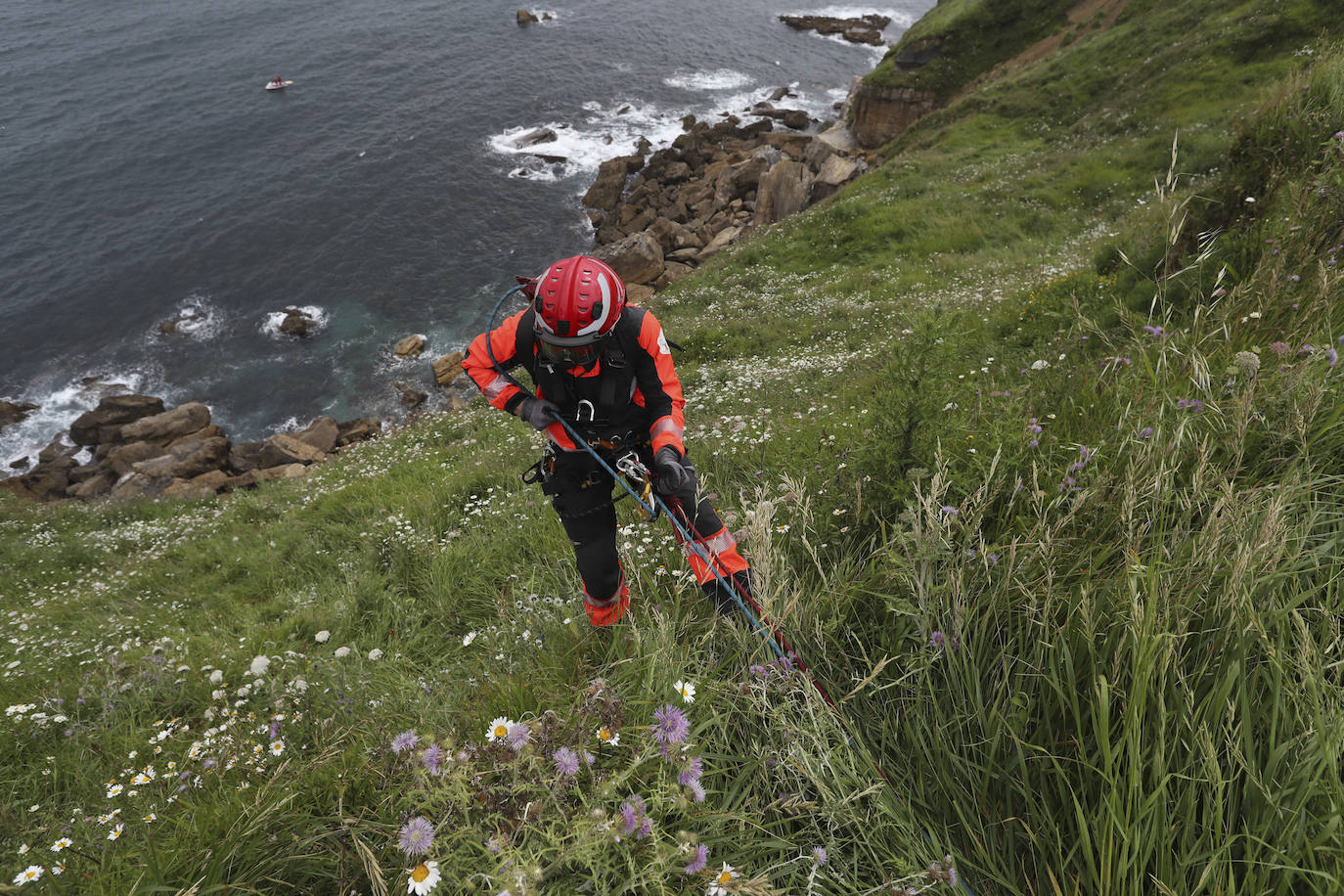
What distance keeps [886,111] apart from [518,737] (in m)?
52.1

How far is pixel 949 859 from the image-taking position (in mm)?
2174

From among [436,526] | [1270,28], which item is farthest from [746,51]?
[436,526]

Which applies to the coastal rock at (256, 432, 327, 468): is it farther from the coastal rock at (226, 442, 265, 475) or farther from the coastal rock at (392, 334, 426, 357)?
the coastal rock at (392, 334, 426, 357)

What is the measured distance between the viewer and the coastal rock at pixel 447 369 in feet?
92.8

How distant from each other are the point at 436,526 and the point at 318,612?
6.55 ft

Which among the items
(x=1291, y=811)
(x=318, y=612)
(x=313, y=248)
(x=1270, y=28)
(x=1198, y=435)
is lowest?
(x=313, y=248)

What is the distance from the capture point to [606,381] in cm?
541

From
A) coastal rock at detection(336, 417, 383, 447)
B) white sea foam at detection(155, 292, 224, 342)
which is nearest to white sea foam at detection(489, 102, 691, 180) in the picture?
white sea foam at detection(155, 292, 224, 342)

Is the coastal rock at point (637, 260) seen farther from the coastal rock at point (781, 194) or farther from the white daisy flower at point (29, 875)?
the white daisy flower at point (29, 875)

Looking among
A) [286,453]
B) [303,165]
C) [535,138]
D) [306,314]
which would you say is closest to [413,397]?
[286,453]

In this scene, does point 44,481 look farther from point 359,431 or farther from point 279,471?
point 359,431

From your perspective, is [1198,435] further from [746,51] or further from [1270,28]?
[746,51]

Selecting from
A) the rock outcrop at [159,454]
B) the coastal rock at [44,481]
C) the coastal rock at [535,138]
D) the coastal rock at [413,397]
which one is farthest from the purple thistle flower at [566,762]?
the coastal rock at [535,138]

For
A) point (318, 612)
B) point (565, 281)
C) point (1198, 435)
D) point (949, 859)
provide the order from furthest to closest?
point (318, 612) → point (565, 281) → point (1198, 435) → point (949, 859)
